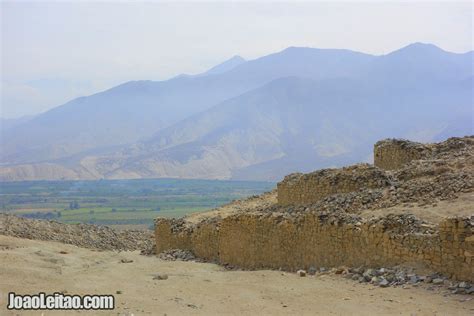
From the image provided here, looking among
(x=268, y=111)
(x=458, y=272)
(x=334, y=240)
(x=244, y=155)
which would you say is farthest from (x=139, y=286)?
(x=268, y=111)

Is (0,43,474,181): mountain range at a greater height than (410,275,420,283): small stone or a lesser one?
greater

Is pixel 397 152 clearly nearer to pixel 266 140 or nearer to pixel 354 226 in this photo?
pixel 354 226

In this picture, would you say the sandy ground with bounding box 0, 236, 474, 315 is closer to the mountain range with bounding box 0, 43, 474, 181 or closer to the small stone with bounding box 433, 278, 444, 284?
the small stone with bounding box 433, 278, 444, 284

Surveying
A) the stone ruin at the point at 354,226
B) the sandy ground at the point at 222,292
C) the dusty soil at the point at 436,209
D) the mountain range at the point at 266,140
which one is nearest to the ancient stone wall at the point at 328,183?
the stone ruin at the point at 354,226

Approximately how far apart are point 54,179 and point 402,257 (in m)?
122

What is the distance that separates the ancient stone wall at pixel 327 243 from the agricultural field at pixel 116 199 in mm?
35268

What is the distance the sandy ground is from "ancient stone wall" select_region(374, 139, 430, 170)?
7.44m

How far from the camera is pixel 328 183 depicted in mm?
15383

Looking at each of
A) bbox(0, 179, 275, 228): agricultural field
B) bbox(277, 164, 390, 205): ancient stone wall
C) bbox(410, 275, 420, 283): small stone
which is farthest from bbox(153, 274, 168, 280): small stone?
bbox(0, 179, 275, 228): agricultural field

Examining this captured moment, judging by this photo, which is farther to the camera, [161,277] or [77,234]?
[77,234]

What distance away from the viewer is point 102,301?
8367 millimetres

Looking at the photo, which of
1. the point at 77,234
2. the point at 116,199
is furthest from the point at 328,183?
the point at 116,199

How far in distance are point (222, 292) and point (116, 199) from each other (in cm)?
7368

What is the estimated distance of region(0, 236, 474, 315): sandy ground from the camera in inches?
314
